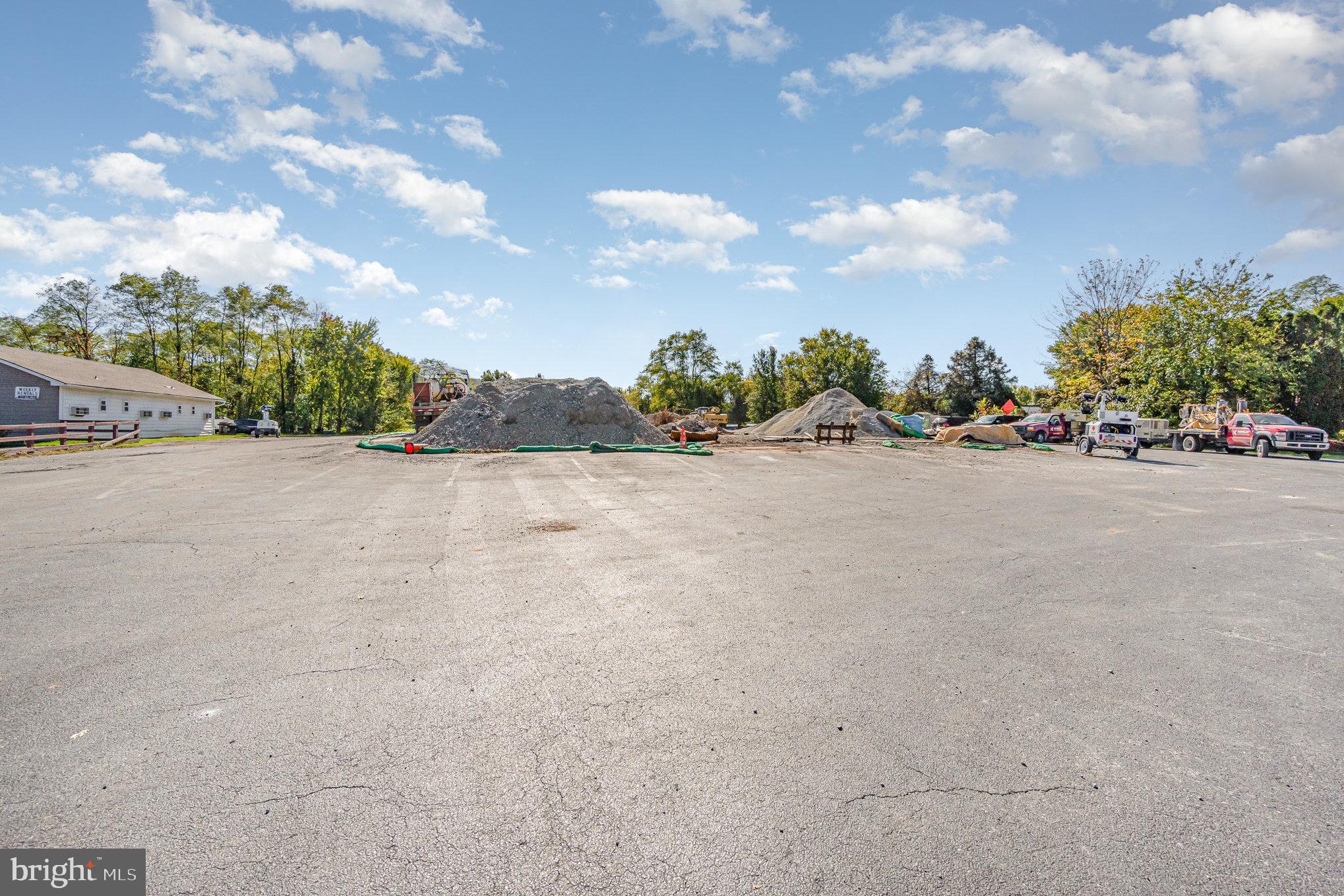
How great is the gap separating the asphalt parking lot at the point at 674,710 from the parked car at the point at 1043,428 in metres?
29.9

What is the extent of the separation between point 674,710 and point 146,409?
54794 mm

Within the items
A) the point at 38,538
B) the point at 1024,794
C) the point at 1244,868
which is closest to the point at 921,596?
the point at 1024,794

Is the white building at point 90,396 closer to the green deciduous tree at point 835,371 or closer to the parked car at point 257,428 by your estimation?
the parked car at point 257,428

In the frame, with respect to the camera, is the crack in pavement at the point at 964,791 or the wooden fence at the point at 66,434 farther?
the wooden fence at the point at 66,434

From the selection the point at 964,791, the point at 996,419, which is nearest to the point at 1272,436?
the point at 996,419

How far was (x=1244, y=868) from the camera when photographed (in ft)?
7.75

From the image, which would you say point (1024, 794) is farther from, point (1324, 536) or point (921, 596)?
point (1324, 536)

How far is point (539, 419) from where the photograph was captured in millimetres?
25234

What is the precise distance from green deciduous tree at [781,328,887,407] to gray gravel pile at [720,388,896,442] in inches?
749

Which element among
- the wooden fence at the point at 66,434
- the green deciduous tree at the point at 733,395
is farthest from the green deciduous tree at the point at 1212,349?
the wooden fence at the point at 66,434

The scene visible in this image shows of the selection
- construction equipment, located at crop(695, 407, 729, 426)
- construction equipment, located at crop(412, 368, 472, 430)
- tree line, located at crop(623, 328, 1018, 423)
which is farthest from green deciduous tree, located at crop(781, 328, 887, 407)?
construction equipment, located at crop(412, 368, 472, 430)

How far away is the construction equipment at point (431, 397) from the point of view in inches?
1215

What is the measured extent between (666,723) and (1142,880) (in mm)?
2183

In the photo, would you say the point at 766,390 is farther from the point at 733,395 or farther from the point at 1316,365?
the point at 1316,365
